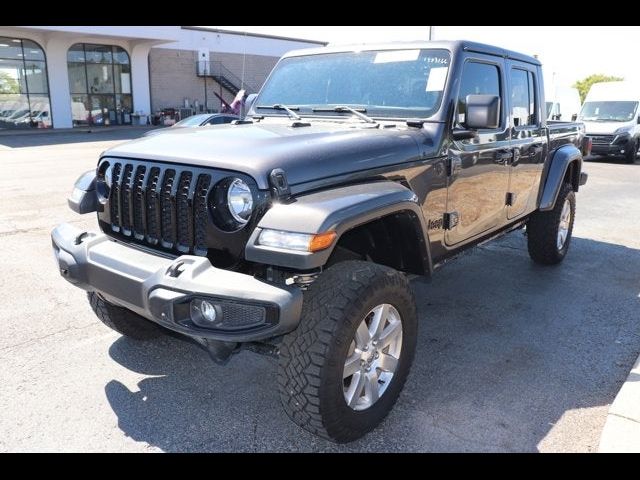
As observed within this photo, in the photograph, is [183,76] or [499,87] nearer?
[499,87]

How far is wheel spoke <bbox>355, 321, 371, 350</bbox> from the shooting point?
2.70 metres

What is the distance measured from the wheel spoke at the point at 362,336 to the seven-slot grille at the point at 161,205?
858 mm

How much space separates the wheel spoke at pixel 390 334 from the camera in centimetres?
286

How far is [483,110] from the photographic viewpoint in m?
3.38

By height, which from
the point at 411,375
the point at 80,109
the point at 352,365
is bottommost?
the point at 80,109

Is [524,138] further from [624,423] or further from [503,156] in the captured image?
[624,423]

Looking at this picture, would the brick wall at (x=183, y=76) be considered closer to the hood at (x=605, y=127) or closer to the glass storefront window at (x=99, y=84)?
the glass storefront window at (x=99, y=84)

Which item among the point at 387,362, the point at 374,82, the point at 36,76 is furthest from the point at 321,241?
the point at 36,76

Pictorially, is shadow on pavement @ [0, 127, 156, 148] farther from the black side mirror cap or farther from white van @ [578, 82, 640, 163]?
the black side mirror cap

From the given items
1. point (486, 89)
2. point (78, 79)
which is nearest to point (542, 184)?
point (486, 89)

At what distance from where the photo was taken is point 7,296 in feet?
15.3

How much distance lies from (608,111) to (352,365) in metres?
18.6

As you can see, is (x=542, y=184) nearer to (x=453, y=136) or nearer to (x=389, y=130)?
(x=453, y=136)

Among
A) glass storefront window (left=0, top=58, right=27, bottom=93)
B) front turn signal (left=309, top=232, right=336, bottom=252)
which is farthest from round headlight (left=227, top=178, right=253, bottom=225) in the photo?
glass storefront window (left=0, top=58, right=27, bottom=93)
